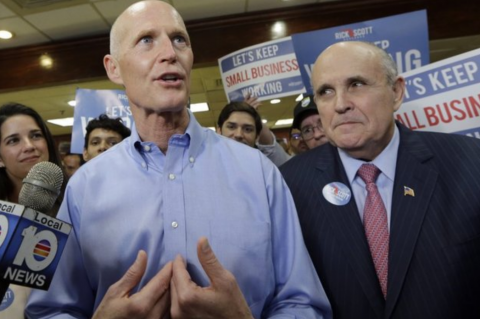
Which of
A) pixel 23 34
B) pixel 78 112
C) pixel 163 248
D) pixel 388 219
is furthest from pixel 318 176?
pixel 23 34

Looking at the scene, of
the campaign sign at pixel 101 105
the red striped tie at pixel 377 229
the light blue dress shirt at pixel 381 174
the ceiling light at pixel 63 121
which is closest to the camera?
the red striped tie at pixel 377 229

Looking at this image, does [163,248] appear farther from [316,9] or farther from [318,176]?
[316,9]

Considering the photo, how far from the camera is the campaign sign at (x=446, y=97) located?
168 centimetres

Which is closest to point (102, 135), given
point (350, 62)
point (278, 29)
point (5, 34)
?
point (350, 62)

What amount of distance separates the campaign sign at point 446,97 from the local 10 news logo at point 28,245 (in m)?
1.57

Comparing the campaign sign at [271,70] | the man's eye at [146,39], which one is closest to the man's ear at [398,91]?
the man's eye at [146,39]

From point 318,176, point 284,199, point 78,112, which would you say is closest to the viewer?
point 284,199

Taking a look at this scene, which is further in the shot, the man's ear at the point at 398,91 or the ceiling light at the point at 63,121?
the ceiling light at the point at 63,121

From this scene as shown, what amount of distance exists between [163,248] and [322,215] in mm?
520

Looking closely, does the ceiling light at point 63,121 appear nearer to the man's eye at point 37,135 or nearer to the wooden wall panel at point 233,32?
the wooden wall panel at point 233,32

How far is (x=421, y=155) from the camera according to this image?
124 cm

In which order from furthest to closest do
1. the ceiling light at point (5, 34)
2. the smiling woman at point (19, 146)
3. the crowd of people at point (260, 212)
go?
the ceiling light at point (5, 34)
the smiling woman at point (19, 146)
the crowd of people at point (260, 212)

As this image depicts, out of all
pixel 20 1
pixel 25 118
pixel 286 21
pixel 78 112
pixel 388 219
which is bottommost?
pixel 388 219

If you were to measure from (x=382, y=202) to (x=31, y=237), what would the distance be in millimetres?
959
